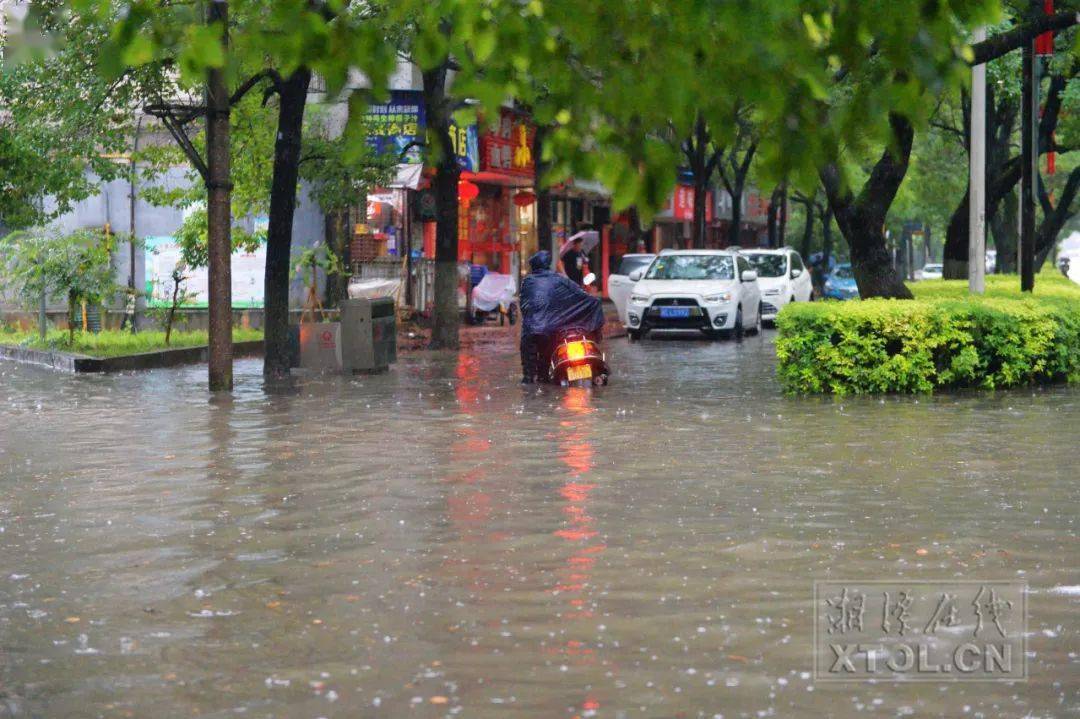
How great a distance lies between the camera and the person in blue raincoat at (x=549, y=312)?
805 inches

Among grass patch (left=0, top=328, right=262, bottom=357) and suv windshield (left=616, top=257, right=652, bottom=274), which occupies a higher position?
suv windshield (left=616, top=257, right=652, bottom=274)

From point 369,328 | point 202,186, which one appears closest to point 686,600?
point 369,328

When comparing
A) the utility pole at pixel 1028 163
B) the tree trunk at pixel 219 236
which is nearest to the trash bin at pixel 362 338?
the tree trunk at pixel 219 236

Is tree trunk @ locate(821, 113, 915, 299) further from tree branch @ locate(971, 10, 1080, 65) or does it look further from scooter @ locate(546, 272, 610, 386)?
scooter @ locate(546, 272, 610, 386)

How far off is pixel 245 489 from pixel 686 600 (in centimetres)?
436

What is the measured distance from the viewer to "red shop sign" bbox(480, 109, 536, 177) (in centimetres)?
4288

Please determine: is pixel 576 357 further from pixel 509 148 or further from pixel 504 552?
pixel 509 148

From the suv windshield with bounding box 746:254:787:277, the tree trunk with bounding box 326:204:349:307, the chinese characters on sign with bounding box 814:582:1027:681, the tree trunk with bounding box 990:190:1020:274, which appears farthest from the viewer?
the tree trunk with bounding box 990:190:1020:274

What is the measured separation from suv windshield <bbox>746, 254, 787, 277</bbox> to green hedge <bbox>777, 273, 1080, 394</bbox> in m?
18.7

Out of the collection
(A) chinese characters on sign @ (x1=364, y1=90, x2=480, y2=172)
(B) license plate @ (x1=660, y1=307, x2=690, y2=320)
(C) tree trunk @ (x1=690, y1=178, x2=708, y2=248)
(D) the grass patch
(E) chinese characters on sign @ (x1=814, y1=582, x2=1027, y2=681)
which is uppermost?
(A) chinese characters on sign @ (x1=364, y1=90, x2=480, y2=172)

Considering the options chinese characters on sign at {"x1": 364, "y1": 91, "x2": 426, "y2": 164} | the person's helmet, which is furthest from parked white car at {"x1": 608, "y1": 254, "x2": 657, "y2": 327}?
the person's helmet

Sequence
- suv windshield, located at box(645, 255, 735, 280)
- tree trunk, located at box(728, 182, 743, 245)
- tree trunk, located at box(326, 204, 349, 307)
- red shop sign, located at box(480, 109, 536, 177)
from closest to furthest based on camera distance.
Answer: suv windshield, located at box(645, 255, 735, 280) < tree trunk, located at box(326, 204, 349, 307) < red shop sign, located at box(480, 109, 536, 177) < tree trunk, located at box(728, 182, 743, 245)

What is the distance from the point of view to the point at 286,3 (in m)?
5.33

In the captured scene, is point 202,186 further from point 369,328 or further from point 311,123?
point 369,328
